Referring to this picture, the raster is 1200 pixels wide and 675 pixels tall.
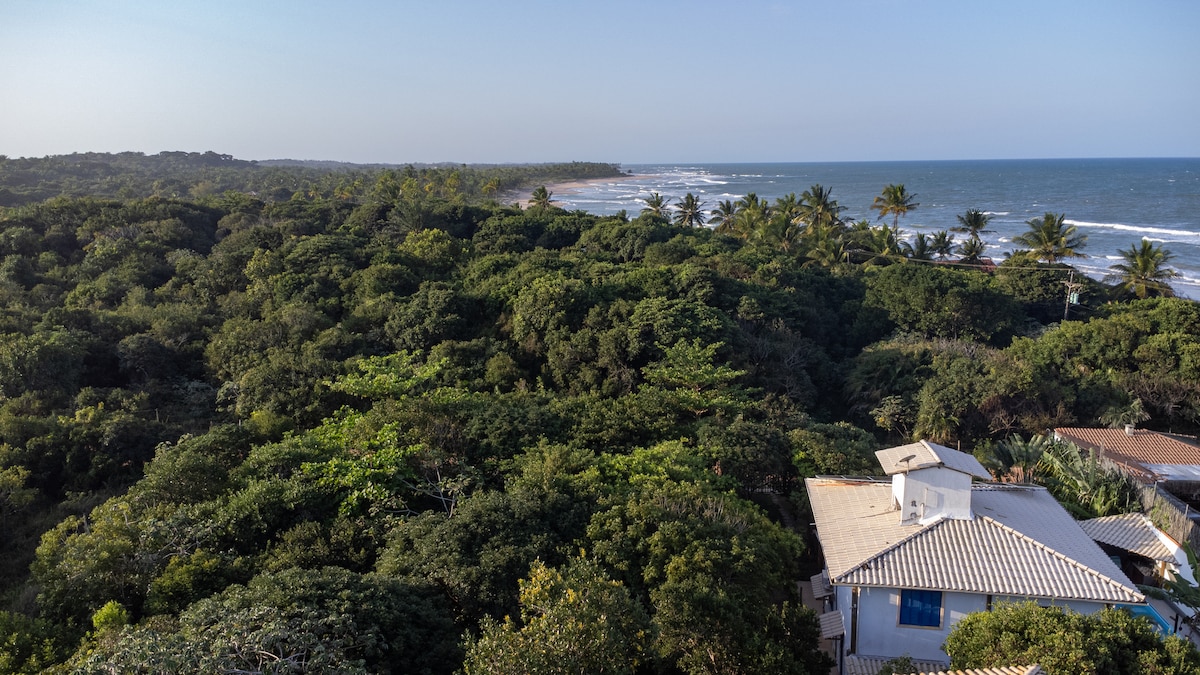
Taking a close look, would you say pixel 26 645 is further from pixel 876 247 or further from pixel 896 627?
pixel 876 247

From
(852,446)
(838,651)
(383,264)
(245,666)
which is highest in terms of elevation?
(383,264)

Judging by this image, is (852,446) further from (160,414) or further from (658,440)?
(160,414)

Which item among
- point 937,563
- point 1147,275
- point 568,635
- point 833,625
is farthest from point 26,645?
point 1147,275

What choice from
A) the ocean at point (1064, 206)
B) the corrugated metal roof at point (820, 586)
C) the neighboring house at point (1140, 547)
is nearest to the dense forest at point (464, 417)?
the corrugated metal roof at point (820, 586)

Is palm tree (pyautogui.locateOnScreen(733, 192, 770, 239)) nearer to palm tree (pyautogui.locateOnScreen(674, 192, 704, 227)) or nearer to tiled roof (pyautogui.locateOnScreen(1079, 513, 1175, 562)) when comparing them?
palm tree (pyautogui.locateOnScreen(674, 192, 704, 227))

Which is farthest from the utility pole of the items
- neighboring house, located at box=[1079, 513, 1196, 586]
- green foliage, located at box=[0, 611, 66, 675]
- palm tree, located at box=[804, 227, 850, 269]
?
green foliage, located at box=[0, 611, 66, 675]

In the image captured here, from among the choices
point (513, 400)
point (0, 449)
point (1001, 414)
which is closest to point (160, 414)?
point (0, 449)

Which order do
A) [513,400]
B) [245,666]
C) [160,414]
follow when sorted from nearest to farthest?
[245,666], [513,400], [160,414]
